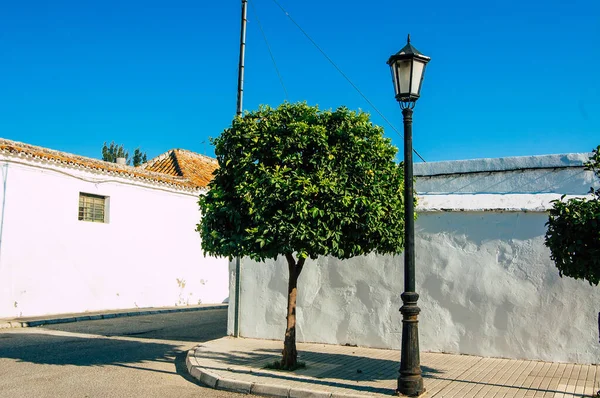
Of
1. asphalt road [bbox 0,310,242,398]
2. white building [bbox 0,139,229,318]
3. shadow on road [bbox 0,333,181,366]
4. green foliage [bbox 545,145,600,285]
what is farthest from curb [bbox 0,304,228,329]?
green foliage [bbox 545,145,600,285]

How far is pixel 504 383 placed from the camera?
7227mm

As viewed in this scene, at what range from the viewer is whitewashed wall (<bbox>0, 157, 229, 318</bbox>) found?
16.2 meters

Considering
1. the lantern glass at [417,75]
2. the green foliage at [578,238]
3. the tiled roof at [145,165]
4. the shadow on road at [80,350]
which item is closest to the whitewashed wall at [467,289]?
the shadow on road at [80,350]

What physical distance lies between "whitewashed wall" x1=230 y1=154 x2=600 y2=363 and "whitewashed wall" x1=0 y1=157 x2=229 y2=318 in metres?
8.25

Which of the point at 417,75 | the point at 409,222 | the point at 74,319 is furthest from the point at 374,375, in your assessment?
the point at 74,319

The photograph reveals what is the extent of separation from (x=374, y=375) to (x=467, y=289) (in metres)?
2.75

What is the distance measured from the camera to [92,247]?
18625 millimetres

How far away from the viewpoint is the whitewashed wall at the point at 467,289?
29.0ft

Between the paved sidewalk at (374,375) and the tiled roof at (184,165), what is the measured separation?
15.3 metres

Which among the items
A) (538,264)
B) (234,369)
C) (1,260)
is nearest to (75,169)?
(1,260)

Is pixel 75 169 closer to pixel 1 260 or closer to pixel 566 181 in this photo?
pixel 1 260

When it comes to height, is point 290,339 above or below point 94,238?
below

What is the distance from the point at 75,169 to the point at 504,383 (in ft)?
49.9

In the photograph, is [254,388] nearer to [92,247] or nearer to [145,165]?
[92,247]
